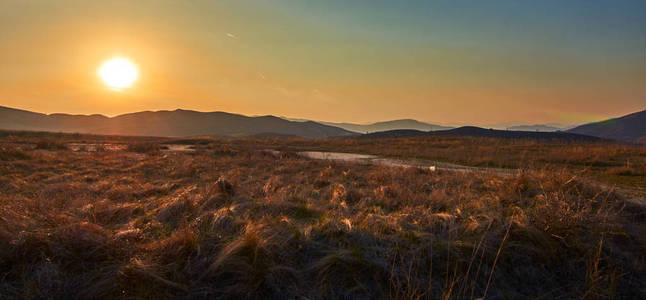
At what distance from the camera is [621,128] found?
151 m

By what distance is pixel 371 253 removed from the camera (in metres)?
3.69

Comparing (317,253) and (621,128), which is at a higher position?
(621,128)

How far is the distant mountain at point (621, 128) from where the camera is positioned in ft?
460

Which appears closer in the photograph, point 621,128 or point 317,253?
point 317,253

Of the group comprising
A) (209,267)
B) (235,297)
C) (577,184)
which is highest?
(577,184)

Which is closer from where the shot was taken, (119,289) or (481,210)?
(119,289)

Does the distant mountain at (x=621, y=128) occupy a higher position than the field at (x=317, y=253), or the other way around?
the distant mountain at (x=621, y=128)

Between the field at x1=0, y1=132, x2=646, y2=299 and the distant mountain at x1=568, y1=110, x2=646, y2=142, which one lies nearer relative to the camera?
the field at x1=0, y1=132, x2=646, y2=299

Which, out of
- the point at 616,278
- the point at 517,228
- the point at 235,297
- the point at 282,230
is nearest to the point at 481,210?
the point at 517,228

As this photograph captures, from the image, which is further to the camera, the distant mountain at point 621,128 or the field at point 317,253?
the distant mountain at point 621,128

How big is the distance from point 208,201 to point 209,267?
3080 mm

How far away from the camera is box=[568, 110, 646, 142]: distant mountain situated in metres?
140

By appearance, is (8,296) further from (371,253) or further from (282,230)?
(371,253)

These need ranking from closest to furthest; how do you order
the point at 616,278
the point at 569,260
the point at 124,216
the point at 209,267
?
the point at 209,267, the point at 616,278, the point at 569,260, the point at 124,216
